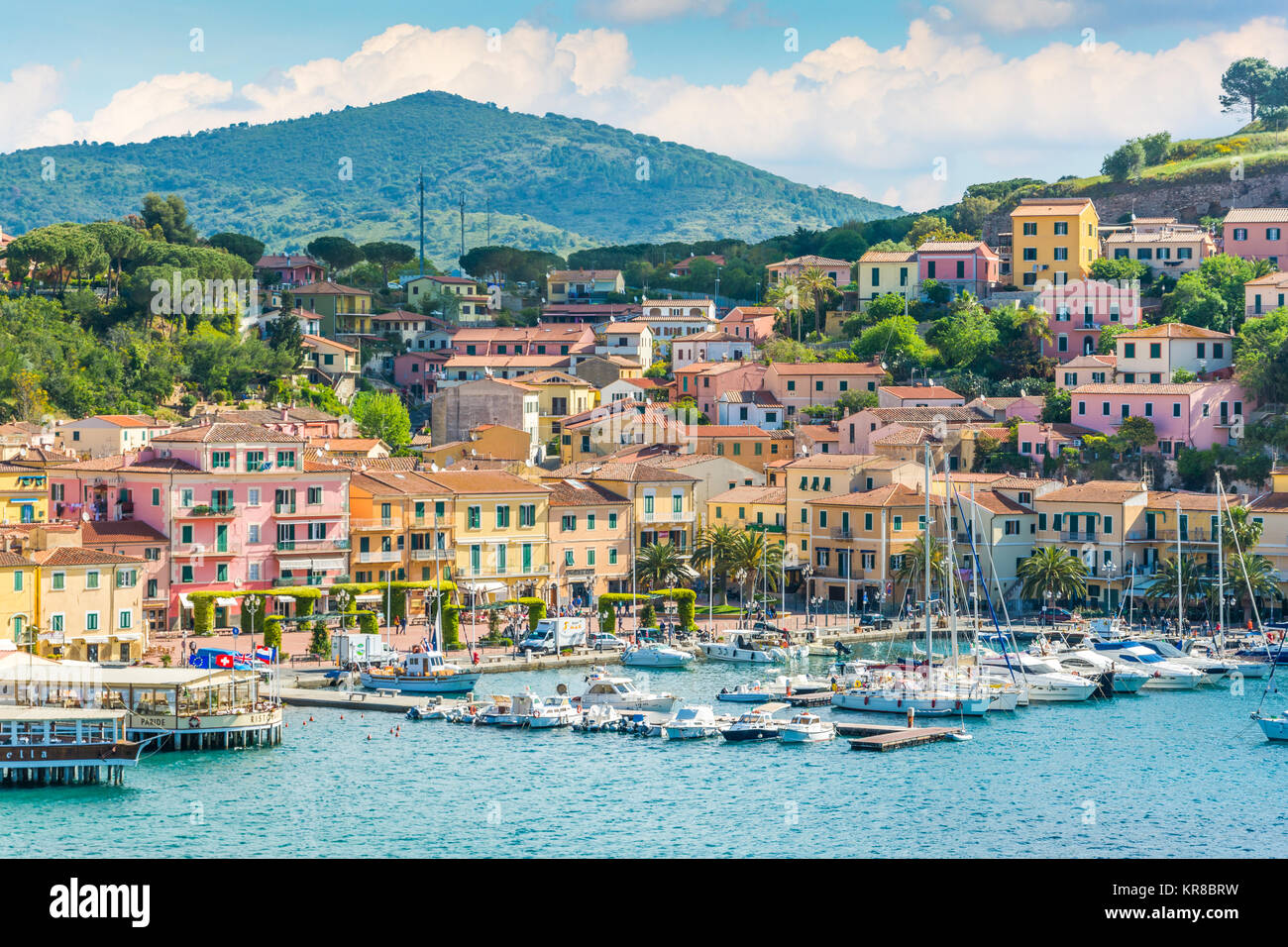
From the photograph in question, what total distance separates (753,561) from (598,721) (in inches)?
956

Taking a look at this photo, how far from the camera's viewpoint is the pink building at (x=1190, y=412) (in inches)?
3238

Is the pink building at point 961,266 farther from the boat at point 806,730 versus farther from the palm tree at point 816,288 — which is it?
the boat at point 806,730

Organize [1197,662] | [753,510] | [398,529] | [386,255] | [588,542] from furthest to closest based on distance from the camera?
1. [386,255]
2. [753,510]
3. [588,542]
4. [398,529]
5. [1197,662]

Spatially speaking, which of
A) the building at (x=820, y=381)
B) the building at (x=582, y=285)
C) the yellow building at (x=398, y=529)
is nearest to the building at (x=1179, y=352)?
Result: the building at (x=820, y=381)

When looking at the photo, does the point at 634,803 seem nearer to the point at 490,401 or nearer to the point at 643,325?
the point at 490,401

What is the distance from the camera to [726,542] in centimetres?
7219

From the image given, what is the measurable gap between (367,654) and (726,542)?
67.6 feet

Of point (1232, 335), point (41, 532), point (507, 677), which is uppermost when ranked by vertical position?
Result: point (1232, 335)

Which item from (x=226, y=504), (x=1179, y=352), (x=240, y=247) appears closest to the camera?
(x=226, y=504)

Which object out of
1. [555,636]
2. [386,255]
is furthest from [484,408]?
[386,255]

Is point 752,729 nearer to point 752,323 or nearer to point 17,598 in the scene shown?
point 17,598

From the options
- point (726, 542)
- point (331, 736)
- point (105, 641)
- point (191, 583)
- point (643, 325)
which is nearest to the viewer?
point (331, 736)

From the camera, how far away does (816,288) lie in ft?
361

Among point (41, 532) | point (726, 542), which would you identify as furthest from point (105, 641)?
point (726, 542)
